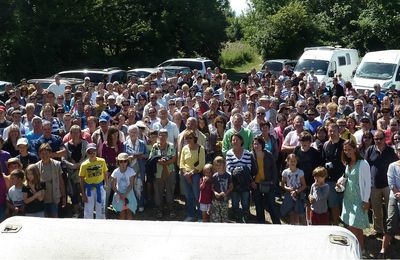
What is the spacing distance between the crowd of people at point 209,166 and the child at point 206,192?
0.6 inches

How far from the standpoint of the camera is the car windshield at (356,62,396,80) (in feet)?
69.4

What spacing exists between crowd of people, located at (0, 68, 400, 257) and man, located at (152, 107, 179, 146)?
20 mm

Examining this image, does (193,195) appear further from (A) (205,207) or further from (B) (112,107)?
(B) (112,107)

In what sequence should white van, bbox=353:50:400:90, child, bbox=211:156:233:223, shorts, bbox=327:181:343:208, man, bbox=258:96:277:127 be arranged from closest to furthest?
1. shorts, bbox=327:181:343:208
2. child, bbox=211:156:233:223
3. man, bbox=258:96:277:127
4. white van, bbox=353:50:400:90

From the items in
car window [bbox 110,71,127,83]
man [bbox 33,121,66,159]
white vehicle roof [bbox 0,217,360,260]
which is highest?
white vehicle roof [bbox 0,217,360,260]

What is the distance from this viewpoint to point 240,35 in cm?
6331

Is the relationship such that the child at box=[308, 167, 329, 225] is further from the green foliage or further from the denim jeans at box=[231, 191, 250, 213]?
the green foliage

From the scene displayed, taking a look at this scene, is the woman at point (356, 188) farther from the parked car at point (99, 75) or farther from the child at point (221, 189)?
the parked car at point (99, 75)

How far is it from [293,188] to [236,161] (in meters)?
0.97

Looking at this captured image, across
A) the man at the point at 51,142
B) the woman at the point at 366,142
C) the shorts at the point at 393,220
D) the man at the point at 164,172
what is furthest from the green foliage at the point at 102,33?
the shorts at the point at 393,220

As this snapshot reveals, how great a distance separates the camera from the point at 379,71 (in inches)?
843

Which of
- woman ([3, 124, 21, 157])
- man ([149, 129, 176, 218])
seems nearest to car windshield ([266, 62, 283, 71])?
man ([149, 129, 176, 218])

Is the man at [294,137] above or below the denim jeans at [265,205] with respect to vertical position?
above

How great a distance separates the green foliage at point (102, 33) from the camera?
30312 mm
